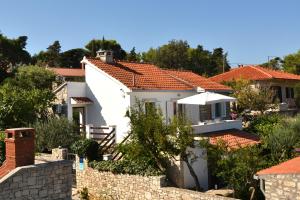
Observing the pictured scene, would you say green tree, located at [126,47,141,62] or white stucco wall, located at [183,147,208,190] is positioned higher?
green tree, located at [126,47,141,62]

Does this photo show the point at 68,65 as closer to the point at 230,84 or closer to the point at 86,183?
the point at 230,84

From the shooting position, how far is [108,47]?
81938mm

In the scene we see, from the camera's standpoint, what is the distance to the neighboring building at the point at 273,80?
1730 inches

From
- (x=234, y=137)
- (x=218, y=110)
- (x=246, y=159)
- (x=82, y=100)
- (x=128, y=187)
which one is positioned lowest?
(x=128, y=187)

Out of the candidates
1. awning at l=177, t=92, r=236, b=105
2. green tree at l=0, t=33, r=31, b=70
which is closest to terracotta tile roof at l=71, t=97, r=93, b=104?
awning at l=177, t=92, r=236, b=105

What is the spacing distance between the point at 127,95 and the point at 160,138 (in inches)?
249

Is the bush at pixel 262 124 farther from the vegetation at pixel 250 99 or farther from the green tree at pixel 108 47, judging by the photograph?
the green tree at pixel 108 47

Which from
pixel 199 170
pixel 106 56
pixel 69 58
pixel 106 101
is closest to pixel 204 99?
pixel 199 170

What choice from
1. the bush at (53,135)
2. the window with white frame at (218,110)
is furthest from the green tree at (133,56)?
the bush at (53,135)

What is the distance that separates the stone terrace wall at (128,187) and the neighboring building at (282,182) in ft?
6.85

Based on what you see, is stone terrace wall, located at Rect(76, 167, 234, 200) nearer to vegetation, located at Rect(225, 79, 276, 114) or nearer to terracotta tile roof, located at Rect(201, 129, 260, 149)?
terracotta tile roof, located at Rect(201, 129, 260, 149)

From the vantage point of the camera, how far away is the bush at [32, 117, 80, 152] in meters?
24.1

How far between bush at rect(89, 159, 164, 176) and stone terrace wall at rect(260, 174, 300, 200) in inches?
219

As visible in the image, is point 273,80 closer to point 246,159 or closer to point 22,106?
point 246,159
